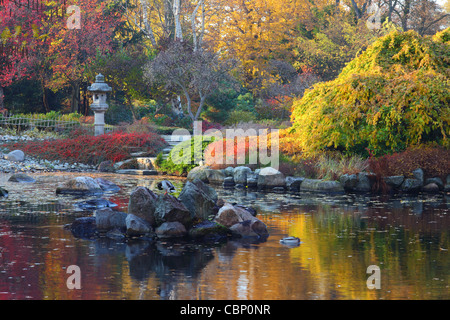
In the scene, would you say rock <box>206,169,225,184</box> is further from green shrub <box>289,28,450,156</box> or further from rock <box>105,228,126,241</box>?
rock <box>105,228,126,241</box>

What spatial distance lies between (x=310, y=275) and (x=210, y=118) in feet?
92.6

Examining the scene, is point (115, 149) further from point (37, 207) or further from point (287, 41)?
point (287, 41)

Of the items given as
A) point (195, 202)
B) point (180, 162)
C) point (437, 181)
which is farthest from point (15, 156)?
point (437, 181)

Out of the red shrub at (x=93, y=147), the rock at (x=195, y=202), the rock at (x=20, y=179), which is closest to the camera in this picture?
the rock at (x=195, y=202)

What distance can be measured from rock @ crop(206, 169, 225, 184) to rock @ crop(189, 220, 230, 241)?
902 cm

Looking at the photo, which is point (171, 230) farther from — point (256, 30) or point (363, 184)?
point (256, 30)

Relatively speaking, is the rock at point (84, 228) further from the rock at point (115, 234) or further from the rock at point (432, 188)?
the rock at point (432, 188)

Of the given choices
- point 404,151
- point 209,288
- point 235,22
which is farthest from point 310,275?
point 235,22

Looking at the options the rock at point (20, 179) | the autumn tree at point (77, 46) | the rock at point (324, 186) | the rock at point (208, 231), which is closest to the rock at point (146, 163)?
the rock at point (20, 179)

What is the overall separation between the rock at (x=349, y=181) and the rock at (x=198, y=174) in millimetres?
4793

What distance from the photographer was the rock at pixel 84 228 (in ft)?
33.9

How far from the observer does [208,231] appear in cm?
1024

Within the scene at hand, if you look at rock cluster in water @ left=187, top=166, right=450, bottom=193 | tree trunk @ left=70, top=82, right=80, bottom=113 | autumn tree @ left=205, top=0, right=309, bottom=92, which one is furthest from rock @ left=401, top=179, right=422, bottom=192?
autumn tree @ left=205, top=0, right=309, bottom=92

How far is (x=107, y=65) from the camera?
32719mm
